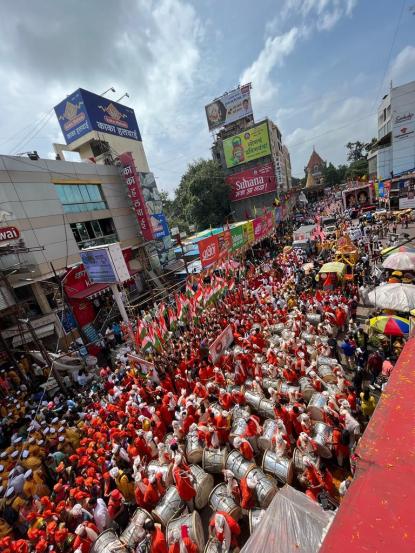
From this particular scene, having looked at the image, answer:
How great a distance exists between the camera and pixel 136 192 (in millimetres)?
19938

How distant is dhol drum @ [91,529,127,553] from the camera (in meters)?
4.78

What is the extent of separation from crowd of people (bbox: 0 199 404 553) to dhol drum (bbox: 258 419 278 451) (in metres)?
0.04

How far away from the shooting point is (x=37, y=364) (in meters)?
13.0

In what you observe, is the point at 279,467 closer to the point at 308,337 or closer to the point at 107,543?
the point at 107,543

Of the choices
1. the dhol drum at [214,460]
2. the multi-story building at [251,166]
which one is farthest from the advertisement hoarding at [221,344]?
the multi-story building at [251,166]

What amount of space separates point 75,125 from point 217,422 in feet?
81.6

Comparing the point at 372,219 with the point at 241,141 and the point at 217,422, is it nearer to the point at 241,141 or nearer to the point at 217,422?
the point at 241,141

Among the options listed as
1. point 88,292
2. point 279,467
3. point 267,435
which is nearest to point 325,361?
point 267,435

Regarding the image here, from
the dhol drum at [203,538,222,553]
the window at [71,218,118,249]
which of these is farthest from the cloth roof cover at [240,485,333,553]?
the window at [71,218,118,249]

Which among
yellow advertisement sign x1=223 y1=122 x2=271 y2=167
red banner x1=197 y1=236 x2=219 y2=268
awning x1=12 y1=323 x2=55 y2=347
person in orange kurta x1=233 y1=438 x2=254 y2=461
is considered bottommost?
person in orange kurta x1=233 y1=438 x2=254 y2=461

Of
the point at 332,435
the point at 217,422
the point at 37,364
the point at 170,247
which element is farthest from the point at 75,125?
the point at 332,435

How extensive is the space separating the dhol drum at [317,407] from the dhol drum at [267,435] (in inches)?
40.7

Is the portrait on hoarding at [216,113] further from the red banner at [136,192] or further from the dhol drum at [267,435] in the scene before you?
the dhol drum at [267,435]

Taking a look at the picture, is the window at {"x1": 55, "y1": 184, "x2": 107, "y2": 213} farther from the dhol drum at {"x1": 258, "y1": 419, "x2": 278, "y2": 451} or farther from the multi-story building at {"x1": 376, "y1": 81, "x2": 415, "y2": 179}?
the multi-story building at {"x1": 376, "y1": 81, "x2": 415, "y2": 179}
